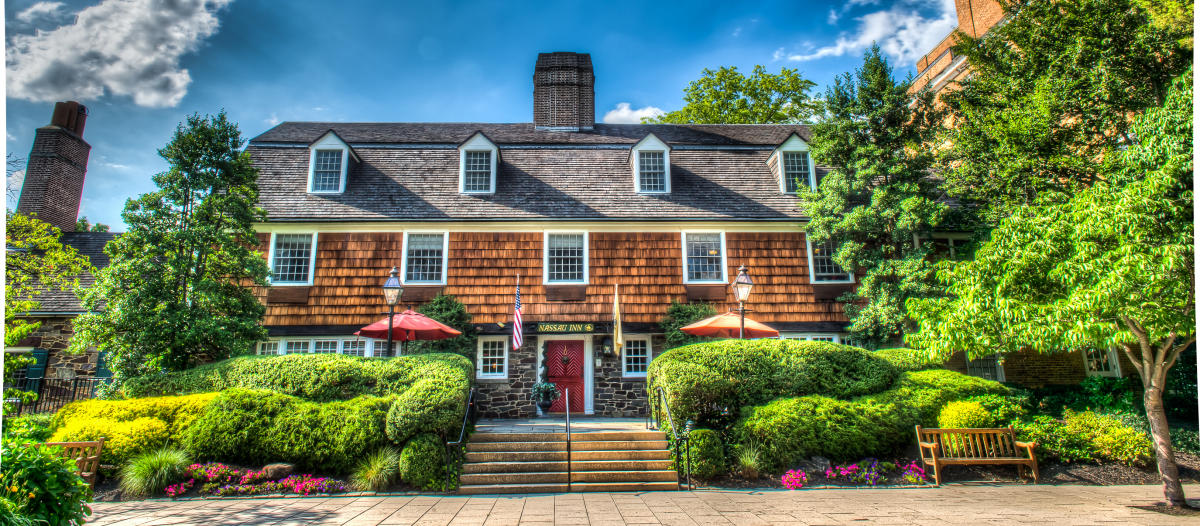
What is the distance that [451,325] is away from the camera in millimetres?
13164

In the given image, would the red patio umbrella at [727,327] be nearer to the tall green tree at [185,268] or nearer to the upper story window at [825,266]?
the upper story window at [825,266]

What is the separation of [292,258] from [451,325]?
4.75m

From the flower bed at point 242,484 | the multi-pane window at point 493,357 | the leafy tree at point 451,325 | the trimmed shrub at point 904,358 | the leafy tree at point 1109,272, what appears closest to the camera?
the leafy tree at point 1109,272

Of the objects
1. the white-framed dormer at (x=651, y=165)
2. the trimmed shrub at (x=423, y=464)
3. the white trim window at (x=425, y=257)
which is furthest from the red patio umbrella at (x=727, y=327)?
the white trim window at (x=425, y=257)

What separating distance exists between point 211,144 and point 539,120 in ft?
31.2

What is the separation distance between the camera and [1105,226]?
675 centimetres

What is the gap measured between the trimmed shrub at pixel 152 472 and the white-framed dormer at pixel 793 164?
14787 mm

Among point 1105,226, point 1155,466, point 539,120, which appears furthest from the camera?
point 539,120

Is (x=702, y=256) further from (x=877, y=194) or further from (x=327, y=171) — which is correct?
(x=327, y=171)

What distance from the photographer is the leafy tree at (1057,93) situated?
993 centimetres

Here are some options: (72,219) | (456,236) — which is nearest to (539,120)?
(456,236)

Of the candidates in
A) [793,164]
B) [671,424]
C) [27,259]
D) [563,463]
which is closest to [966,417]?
[671,424]

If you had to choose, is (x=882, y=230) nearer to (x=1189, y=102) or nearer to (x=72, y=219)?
(x=1189, y=102)

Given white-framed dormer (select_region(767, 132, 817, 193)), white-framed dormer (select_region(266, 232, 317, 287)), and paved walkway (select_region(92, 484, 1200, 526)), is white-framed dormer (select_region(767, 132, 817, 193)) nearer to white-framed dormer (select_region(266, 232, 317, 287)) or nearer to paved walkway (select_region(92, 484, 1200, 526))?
paved walkway (select_region(92, 484, 1200, 526))
